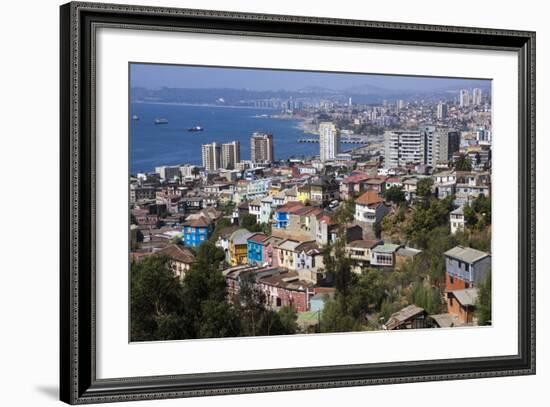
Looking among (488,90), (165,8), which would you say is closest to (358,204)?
(488,90)

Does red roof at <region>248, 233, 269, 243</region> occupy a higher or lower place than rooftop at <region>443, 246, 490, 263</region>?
higher

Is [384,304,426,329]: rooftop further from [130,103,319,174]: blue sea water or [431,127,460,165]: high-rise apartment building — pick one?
[130,103,319,174]: blue sea water

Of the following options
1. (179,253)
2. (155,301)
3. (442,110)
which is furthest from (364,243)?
(155,301)

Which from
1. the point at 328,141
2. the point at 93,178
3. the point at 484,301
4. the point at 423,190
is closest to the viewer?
the point at 93,178

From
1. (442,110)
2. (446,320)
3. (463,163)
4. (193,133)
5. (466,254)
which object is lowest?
(446,320)

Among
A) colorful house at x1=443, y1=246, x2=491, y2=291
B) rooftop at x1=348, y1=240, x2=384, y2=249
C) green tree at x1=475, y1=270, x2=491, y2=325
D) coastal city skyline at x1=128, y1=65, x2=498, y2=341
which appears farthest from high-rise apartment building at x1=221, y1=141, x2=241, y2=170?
green tree at x1=475, y1=270, x2=491, y2=325

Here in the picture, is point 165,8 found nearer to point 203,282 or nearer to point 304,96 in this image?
point 304,96

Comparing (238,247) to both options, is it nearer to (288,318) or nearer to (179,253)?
(179,253)
